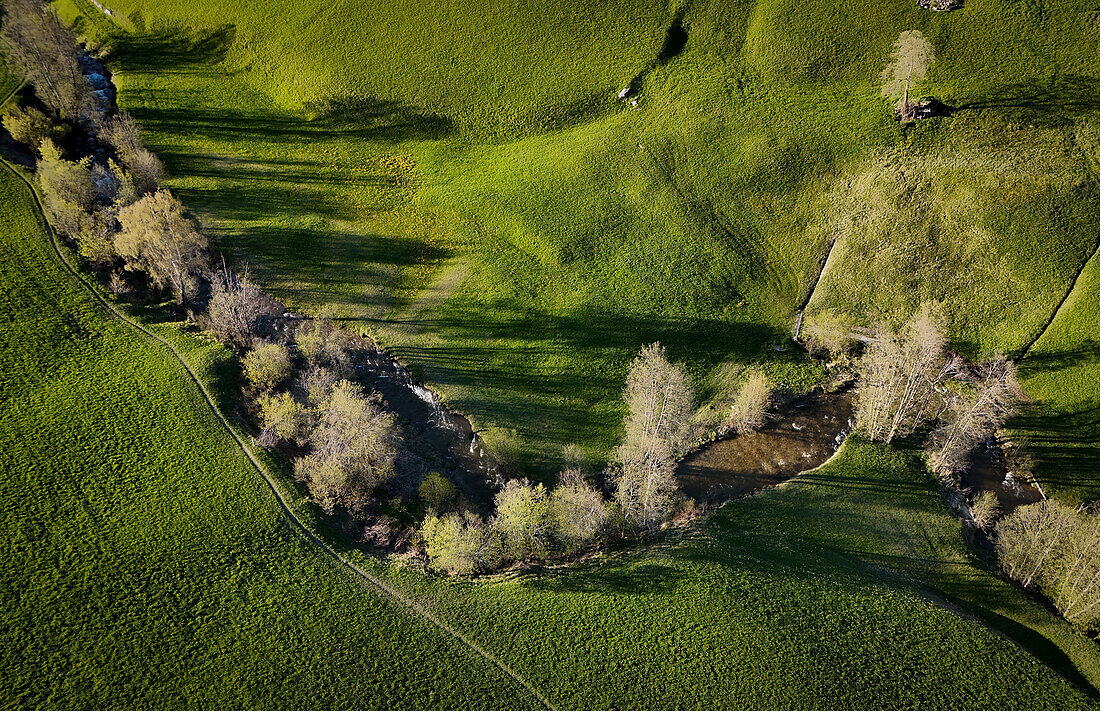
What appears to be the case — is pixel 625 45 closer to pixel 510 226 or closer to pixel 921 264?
pixel 510 226

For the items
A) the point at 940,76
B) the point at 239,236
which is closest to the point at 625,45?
the point at 940,76

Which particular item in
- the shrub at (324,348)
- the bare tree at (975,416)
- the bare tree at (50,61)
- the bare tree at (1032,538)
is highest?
the bare tree at (50,61)

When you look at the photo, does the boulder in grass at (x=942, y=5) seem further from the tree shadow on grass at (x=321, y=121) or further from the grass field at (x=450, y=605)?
the tree shadow on grass at (x=321, y=121)

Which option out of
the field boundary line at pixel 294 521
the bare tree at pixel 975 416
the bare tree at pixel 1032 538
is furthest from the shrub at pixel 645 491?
the bare tree at pixel 1032 538

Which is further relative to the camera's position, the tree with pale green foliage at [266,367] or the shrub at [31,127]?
the shrub at [31,127]

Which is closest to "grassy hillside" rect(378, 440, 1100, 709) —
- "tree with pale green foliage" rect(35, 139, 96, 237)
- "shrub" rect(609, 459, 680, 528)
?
"shrub" rect(609, 459, 680, 528)
